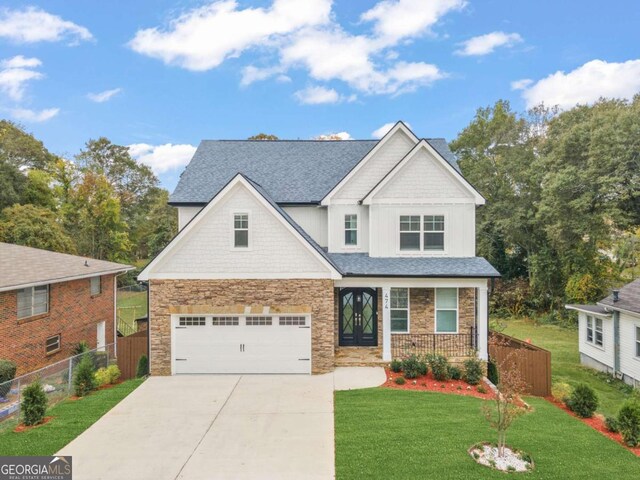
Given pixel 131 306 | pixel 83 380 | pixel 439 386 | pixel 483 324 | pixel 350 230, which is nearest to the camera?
pixel 83 380

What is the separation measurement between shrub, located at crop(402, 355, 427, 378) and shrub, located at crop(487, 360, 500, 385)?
242 cm

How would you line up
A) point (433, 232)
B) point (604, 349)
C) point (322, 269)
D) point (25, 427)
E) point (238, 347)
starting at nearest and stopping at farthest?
1. point (25, 427)
2. point (322, 269)
3. point (238, 347)
4. point (433, 232)
5. point (604, 349)

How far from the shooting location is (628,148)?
67.5ft

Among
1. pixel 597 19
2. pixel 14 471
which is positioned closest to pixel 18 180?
pixel 14 471

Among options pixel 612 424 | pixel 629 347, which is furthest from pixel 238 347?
pixel 629 347

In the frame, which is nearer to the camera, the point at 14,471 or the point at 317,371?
the point at 14,471

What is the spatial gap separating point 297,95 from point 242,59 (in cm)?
710

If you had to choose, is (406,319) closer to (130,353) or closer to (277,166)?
(277,166)

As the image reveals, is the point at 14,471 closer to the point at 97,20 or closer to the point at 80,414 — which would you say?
the point at 80,414

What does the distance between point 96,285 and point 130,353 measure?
23.8 ft

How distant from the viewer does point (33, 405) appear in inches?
351

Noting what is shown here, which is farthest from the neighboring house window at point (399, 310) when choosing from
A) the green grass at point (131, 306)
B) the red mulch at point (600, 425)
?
the green grass at point (131, 306)

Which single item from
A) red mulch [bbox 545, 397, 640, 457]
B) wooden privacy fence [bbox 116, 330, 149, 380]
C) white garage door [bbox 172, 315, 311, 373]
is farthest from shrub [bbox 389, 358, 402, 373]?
wooden privacy fence [bbox 116, 330, 149, 380]

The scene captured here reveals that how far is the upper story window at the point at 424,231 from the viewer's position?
14.1 metres
